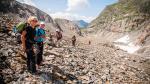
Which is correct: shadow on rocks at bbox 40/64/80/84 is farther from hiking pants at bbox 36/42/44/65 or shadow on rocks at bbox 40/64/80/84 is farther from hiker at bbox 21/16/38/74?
hiker at bbox 21/16/38/74

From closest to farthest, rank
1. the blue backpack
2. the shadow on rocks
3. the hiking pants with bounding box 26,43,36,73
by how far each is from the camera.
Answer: the hiking pants with bounding box 26,43,36,73
the blue backpack
the shadow on rocks

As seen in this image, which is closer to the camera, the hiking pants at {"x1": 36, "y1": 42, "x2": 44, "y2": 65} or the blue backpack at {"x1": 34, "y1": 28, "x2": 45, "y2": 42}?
the blue backpack at {"x1": 34, "y1": 28, "x2": 45, "y2": 42}

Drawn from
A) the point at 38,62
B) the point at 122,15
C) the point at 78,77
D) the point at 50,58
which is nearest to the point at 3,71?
the point at 38,62

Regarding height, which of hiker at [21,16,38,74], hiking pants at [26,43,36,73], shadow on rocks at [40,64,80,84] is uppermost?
hiker at [21,16,38,74]

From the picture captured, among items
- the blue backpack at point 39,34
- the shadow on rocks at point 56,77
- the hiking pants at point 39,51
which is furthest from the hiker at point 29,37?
the shadow on rocks at point 56,77


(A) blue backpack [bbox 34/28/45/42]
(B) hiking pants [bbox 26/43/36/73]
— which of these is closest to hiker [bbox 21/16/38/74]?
(B) hiking pants [bbox 26/43/36/73]

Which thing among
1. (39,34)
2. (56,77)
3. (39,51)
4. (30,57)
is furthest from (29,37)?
(56,77)

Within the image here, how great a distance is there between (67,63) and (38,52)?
5.84m

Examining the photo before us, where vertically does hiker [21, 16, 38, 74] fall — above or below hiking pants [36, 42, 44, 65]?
above

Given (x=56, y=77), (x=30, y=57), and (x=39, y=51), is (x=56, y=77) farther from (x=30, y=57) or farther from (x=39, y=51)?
(x=30, y=57)

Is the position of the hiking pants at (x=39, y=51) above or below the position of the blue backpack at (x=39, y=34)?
below

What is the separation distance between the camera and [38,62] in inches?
570

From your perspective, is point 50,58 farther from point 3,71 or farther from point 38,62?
point 3,71

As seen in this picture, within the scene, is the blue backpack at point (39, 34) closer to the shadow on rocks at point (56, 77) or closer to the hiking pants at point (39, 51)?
the hiking pants at point (39, 51)
